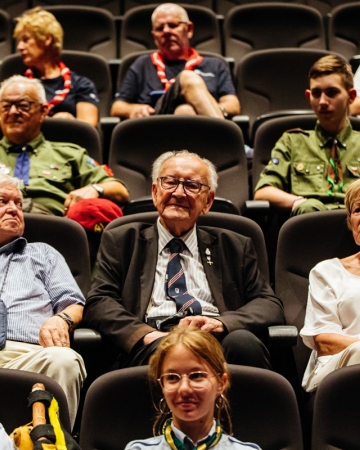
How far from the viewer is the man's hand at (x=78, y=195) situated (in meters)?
2.48

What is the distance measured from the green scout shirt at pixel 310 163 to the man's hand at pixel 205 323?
2.46 ft

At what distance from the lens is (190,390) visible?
57.1 inches

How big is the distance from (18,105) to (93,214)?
0.56 m

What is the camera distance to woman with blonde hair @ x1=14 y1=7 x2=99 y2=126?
3.17m

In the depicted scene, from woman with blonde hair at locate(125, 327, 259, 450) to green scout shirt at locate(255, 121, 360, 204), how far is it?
1107mm

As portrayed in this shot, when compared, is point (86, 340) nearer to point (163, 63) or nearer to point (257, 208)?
point (257, 208)

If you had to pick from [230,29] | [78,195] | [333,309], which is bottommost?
[333,309]

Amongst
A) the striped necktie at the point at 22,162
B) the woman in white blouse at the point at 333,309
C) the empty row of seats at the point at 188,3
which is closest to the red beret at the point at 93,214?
the striped necktie at the point at 22,162

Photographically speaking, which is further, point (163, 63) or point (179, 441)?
point (163, 63)

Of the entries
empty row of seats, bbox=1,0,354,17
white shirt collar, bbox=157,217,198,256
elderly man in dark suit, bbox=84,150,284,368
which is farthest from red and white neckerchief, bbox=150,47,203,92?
white shirt collar, bbox=157,217,198,256

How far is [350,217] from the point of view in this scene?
2062 mm

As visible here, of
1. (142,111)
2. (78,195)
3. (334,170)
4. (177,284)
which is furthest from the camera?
(142,111)

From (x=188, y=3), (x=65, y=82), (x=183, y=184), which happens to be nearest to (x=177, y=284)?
(x=183, y=184)

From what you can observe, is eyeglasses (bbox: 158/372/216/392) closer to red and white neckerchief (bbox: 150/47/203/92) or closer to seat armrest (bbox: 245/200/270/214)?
seat armrest (bbox: 245/200/270/214)
